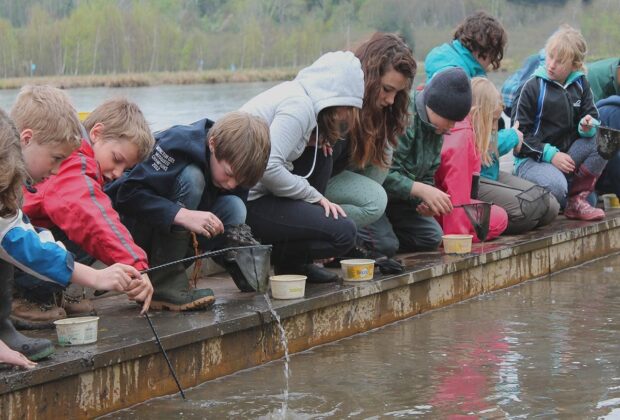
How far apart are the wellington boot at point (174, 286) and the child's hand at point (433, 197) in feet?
5.64

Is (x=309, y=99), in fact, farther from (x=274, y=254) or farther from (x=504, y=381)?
(x=504, y=381)

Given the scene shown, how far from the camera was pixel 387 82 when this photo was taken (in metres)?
5.68

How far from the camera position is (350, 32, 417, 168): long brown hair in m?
5.67

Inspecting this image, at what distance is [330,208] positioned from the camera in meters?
5.30

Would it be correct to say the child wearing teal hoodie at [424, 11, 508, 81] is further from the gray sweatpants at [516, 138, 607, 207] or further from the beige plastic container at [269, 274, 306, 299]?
the beige plastic container at [269, 274, 306, 299]

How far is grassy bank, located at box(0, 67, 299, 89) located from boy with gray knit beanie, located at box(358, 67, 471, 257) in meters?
60.0

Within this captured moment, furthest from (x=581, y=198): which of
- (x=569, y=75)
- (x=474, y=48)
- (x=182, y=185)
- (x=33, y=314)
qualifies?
(x=33, y=314)

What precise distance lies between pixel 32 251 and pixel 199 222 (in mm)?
935

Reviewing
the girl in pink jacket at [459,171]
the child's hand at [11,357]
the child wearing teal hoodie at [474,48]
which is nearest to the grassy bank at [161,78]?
the child wearing teal hoodie at [474,48]

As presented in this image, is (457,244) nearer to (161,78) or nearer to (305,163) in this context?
(305,163)

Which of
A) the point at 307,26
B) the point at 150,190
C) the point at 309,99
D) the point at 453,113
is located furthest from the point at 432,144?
the point at 307,26

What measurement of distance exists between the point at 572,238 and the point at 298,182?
2595mm

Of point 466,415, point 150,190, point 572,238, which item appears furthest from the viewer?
point 572,238

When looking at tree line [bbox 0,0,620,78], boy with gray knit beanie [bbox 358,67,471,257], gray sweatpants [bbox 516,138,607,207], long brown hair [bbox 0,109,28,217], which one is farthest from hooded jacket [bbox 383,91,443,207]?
tree line [bbox 0,0,620,78]
